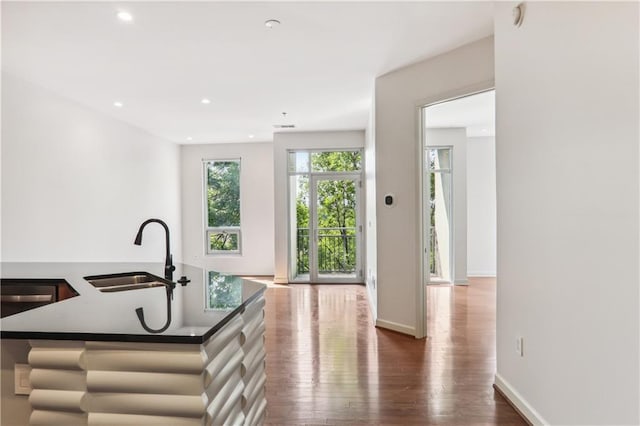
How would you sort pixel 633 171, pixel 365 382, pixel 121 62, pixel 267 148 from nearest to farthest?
pixel 633 171
pixel 365 382
pixel 121 62
pixel 267 148

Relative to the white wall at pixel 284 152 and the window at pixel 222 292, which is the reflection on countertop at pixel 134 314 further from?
the white wall at pixel 284 152

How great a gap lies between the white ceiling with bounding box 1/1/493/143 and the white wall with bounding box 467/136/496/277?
3.40 meters

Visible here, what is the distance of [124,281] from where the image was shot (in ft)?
7.68

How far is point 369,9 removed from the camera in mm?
2500

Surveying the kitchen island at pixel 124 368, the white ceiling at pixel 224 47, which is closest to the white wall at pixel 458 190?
the white ceiling at pixel 224 47

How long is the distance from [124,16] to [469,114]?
4.63m

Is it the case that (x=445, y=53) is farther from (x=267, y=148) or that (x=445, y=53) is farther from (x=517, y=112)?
(x=267, y=148)

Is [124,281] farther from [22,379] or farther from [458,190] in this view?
[458,190]

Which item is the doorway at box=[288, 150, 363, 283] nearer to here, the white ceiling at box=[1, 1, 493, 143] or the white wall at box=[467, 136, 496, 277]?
the white ceiling at box=[1, 1, 493, 143]

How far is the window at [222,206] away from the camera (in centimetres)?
736

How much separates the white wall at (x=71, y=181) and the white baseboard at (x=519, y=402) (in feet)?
15.2

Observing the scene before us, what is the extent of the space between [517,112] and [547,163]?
48 cm

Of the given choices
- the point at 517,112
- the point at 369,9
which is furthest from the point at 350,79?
the point at 517,112

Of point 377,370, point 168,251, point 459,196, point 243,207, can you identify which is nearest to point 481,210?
point 459,196
